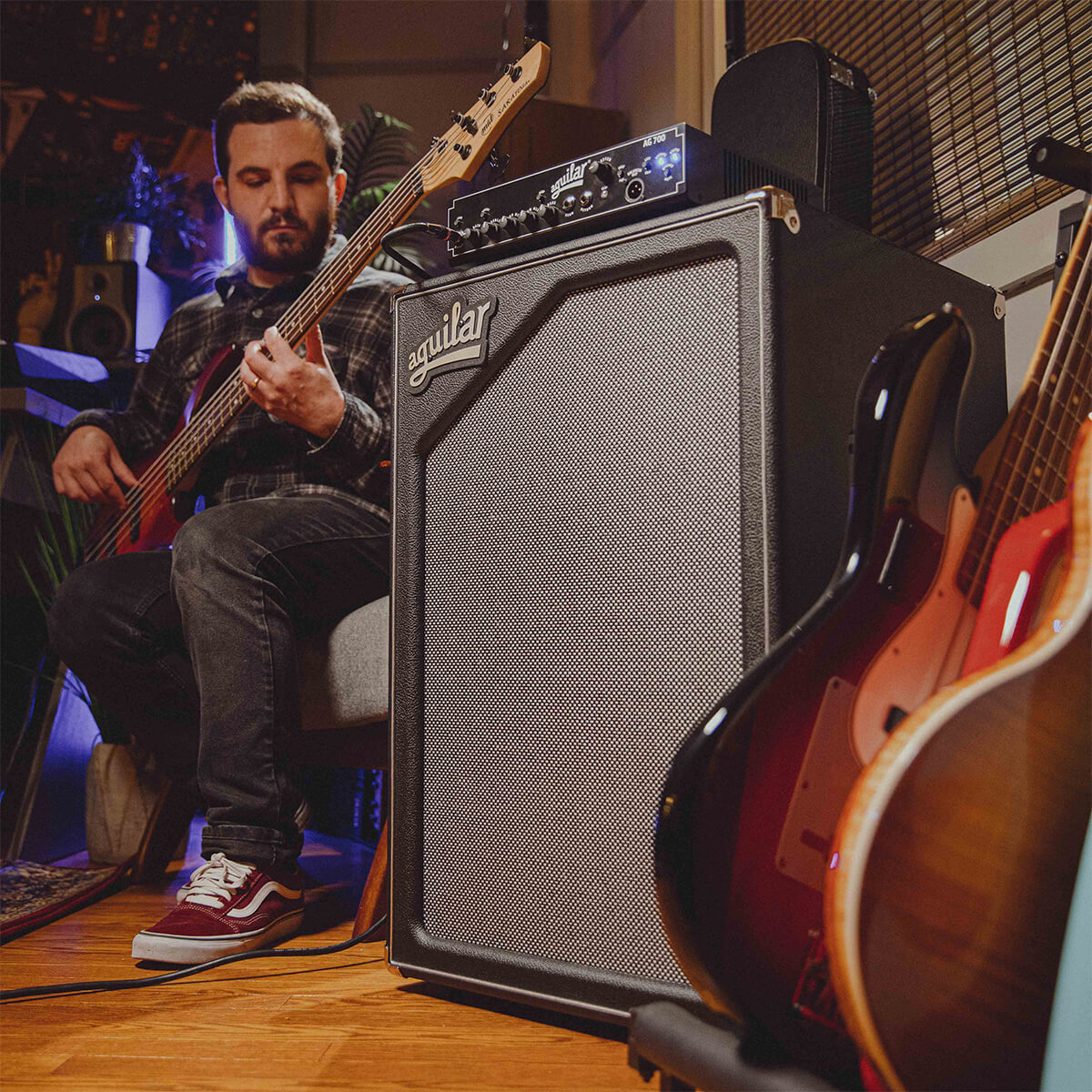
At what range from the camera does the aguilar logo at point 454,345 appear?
886 mm

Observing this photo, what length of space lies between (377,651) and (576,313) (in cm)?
51

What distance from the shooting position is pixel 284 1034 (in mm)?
775

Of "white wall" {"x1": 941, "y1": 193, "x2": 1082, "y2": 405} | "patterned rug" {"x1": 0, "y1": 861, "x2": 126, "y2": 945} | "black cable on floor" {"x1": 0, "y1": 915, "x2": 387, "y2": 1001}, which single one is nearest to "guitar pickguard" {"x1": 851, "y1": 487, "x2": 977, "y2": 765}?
"white wall" {"x1": 941, "y1": 193, "x2": 1082, "y2": 405}

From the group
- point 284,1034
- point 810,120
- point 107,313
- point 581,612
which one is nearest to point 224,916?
point 284,1034

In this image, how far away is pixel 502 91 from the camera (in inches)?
46.3

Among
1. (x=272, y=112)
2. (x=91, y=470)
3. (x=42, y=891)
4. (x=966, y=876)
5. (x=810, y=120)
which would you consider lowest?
(x=42, y=891)

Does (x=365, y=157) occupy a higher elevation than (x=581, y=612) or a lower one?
higher

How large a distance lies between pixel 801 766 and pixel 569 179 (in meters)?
0.55

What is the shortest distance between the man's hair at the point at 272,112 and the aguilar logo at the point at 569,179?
820mm

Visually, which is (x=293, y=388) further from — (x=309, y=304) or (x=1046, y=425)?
(x=1046, y=425)

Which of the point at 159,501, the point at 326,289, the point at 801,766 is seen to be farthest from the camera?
the point at 159,501

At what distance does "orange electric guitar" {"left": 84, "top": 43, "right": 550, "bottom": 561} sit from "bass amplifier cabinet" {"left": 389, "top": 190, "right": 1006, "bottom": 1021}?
0.35m

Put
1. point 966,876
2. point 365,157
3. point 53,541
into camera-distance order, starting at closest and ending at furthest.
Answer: point 966,876, point 53,541, point 365,157

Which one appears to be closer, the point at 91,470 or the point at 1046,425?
the point at 1046,425
